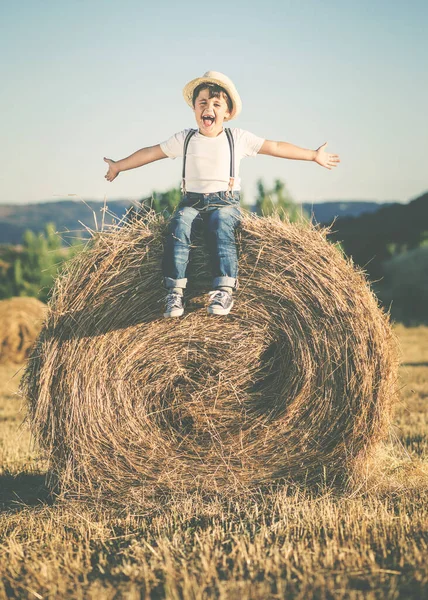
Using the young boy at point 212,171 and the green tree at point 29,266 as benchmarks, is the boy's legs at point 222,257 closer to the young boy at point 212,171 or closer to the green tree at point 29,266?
the young boy at point 212,171

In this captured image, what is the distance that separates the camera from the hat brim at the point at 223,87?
14.6 feet

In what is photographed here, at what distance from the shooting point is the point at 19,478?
513 centimetres

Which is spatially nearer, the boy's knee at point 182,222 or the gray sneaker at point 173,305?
the gray sneaker at point 173,305

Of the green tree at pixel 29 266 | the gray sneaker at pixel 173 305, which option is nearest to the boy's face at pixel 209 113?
the gray sneaker at pixel 173 305

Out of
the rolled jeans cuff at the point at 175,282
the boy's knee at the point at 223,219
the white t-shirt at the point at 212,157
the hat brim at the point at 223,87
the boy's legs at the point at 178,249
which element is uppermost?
the hat brim at the point at 223,87

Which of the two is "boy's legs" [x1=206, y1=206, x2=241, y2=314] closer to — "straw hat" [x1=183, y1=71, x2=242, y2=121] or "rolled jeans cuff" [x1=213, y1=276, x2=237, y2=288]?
"rolled jeans cuff" [x1=213, y1=276, x2=237, y2=288]

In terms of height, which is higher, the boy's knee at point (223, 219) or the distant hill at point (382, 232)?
the distant hill at point (382, 232)

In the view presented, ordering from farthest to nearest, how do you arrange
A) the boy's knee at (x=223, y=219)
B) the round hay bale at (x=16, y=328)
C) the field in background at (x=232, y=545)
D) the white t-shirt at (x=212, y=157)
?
the round hay bale at (x=16, y=328)
the white t-shirt at (x=212, y=157)
the boy's knee at (x=223, y=219)
the field in background at (x=232, y=545)

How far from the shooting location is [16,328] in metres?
12.1

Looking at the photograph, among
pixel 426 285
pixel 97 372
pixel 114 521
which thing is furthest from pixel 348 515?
pixel 426 285

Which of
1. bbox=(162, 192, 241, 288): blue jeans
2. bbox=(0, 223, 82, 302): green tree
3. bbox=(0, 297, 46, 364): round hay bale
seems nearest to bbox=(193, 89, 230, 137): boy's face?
bbox=(162, 192, 241, 288): blue jeans

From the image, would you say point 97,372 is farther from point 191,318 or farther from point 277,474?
point 277,474

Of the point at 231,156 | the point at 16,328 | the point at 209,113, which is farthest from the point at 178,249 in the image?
the point at 16,328

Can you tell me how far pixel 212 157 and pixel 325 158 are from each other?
85 cm
